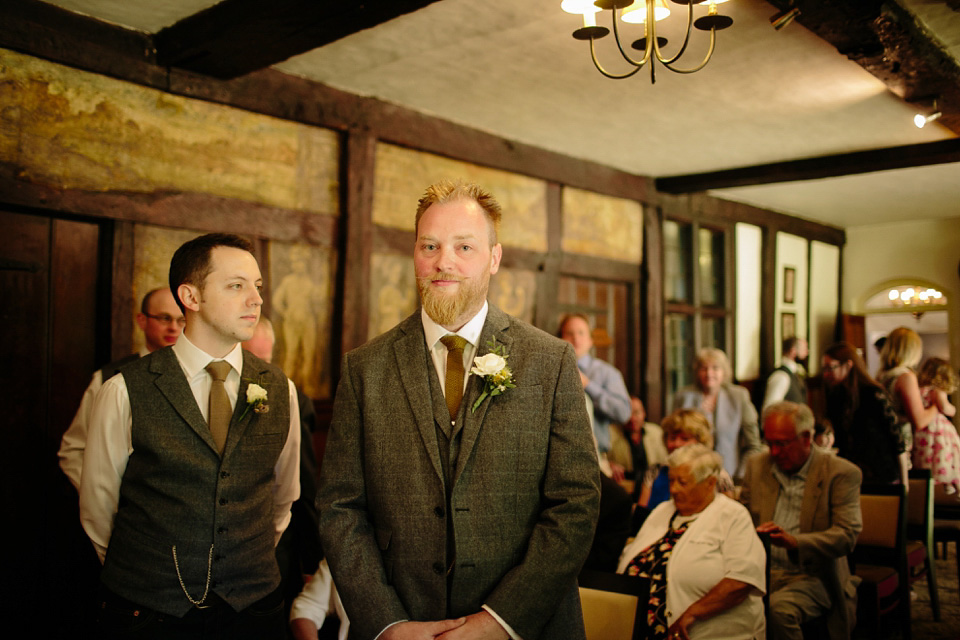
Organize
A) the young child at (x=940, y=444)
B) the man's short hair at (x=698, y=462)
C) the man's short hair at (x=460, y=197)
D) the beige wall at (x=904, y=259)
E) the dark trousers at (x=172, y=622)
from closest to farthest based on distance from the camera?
the man's short hair at (x=460, y=197) → the dark trousers at (x=172, y=622) → the man's short hair at (x=698, y=462) → the young child at (x=940, y=444) → the beige wall at (x=904, y=259)

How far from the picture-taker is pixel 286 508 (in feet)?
8.49

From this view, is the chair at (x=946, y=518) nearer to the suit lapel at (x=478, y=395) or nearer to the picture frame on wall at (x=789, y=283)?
the picture frame on wall at (x=789, y=283)

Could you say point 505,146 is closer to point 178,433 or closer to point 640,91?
point 640,91

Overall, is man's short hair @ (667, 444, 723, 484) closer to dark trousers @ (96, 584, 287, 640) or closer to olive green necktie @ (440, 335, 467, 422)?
olive green necktie @ (440, 335, 467, 422)

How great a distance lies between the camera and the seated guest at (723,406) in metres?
5.84

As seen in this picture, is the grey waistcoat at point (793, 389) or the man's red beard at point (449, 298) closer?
the man's red beard at point (449, 298)

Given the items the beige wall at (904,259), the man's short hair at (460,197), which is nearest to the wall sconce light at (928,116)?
the man's short hair at (460,197)

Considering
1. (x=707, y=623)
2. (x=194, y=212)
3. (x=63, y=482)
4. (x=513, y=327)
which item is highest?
(x=194, y=212)

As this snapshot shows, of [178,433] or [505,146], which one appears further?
[505,146]

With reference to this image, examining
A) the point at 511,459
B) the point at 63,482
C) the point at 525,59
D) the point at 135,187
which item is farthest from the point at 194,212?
the point at 511,459

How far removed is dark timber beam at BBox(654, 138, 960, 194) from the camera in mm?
6027

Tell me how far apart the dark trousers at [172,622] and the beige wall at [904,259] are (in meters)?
7.78

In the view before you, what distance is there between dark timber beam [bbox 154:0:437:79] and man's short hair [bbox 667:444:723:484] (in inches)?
78.9

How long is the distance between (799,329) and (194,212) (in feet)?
25.4
